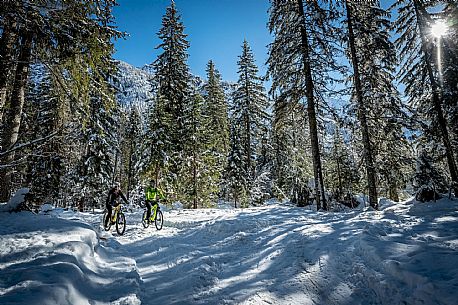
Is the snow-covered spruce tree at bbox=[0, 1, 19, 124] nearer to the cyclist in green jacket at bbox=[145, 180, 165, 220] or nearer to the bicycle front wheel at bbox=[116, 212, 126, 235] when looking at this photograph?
the bicycle front wheel at bbox=[116, 212, 126, 235]

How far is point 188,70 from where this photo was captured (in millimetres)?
27234

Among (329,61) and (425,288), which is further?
(329,61)

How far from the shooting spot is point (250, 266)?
6004mm

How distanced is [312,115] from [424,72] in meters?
8.40

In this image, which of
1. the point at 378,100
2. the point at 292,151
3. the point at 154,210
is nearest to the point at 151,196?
the point at 154,210

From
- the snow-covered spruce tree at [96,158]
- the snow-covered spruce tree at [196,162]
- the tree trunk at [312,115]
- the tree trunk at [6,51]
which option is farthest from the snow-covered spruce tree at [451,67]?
the snow-covered spruce tree at [96,158]

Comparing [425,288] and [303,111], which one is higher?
[303,111]

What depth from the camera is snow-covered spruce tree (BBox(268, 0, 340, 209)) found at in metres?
13.2

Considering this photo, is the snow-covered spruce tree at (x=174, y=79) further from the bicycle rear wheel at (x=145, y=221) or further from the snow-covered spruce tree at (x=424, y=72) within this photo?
the snow-covered spruce tree at (x=424, y=72)

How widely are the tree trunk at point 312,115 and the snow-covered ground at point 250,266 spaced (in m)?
5.21

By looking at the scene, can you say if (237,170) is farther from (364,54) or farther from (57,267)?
(57,267)

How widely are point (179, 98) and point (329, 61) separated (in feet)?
52.8

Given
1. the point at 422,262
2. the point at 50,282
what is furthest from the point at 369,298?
the point at 50,282

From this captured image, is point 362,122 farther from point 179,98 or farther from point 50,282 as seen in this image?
point 179,98
